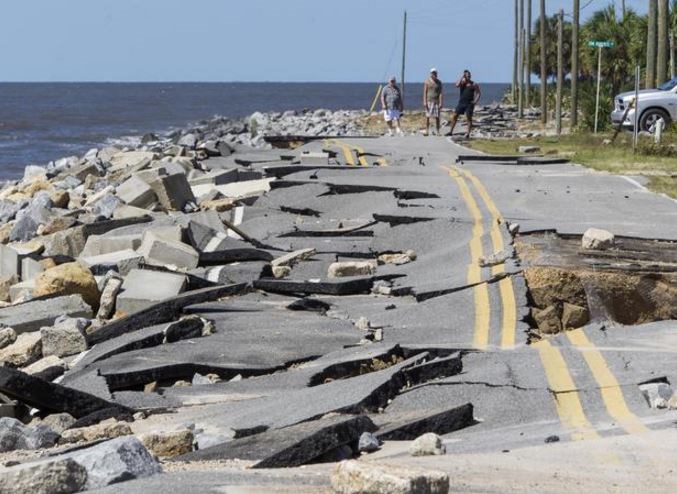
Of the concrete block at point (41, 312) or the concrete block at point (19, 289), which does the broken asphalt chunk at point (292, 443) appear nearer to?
the concrete block at point (41, 312)

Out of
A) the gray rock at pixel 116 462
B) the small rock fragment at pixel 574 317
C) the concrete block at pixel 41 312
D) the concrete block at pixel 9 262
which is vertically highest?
the gray rock at pixel 116 462

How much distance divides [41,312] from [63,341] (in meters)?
1.15

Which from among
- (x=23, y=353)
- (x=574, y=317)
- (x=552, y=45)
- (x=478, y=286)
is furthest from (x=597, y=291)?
(x=552, y=45)

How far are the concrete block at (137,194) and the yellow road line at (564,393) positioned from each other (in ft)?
36.9

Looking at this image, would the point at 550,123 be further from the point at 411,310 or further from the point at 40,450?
the point at 40,450

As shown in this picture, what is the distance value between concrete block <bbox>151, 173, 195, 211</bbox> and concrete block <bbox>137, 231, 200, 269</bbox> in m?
5.03

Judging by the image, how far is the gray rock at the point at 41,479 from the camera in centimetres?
542

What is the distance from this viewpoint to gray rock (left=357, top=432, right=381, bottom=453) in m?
6.75

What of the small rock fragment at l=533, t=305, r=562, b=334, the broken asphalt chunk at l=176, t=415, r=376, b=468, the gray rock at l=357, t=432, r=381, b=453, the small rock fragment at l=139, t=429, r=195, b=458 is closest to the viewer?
the broken asphalt chunk at l=176, t=415, r=376, b=468

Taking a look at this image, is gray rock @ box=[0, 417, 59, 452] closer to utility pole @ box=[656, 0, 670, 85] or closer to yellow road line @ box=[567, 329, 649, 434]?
yellow road line @ box=[567, 329, 649, 434]

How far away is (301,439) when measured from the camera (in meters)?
6.43

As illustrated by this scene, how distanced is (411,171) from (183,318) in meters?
11.3

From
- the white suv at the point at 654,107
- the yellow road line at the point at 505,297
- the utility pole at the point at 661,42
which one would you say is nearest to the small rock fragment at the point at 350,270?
the yellow road line at the point at 505,297

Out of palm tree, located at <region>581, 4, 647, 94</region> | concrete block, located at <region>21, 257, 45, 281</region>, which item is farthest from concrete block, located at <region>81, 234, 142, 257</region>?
palm tree, located at <region>581, 4, 647, 94</region>
